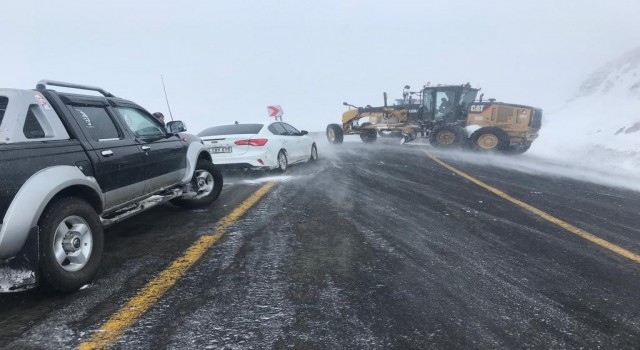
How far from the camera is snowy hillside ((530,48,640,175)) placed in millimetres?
13614

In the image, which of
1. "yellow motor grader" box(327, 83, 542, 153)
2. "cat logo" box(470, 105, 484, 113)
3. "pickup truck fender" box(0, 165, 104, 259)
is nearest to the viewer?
"pickup truck fender" box(0, 165, 104, 259)

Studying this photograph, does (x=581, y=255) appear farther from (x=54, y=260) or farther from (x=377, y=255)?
(x=54, y=260)

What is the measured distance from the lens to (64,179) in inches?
124

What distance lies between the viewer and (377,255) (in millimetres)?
3943

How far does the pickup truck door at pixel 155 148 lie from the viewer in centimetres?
473

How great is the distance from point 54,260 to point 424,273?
298 cm

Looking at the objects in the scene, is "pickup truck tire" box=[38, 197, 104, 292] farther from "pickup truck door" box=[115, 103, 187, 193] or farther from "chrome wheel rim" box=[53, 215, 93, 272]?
"pickup truck door" box=[115, 103, 187, 193]

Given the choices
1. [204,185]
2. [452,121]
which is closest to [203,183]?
[204,185]

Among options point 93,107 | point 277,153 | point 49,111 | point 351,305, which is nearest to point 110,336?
point 351,305

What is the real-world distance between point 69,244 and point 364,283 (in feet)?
7.95

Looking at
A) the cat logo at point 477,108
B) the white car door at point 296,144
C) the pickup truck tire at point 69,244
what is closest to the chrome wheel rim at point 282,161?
the white car door at point 296,144

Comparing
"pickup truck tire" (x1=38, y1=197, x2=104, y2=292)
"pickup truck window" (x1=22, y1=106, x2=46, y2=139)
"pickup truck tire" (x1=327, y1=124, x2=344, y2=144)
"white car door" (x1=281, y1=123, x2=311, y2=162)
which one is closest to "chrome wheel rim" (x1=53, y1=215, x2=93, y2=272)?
"pickup truck tire" (x1=38, y1=197, x2=104, y2=292)

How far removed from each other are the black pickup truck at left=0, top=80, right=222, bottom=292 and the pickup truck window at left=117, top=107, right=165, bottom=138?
23mm

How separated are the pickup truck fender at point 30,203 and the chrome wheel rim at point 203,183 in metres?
2.88
